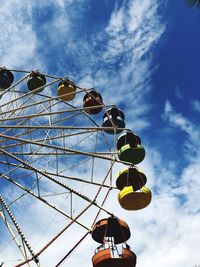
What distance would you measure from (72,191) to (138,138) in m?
4.95

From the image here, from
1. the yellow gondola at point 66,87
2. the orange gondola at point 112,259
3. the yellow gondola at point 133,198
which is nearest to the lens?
the orange gondola at point 112,259

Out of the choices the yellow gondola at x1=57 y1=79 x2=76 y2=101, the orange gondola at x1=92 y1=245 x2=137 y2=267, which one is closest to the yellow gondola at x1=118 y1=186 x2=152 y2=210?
the orange gondola at x1=92 y1=245 x2=137 y2=267

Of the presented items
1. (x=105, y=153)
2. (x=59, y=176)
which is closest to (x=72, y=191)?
(x=59, y=176)

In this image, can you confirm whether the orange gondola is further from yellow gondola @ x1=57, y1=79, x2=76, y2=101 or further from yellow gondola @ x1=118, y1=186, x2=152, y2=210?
yellow gondola @ x1=57, y1=79, x2=76, y2=101

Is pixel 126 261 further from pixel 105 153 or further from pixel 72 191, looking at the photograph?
pixel 105 153

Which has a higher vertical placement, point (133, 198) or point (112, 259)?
point (133, 198)

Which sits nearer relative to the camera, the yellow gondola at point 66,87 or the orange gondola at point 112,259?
the orange gondola at point 112,259

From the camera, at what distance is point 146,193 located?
1281 cm

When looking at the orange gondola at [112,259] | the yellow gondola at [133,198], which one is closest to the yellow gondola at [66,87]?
the yellow gondola at [133,198]

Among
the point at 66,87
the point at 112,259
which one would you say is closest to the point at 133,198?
the point at 112,259

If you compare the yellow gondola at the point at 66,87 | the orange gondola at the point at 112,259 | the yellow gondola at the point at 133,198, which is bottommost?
the orange gondola at the point at 112,259

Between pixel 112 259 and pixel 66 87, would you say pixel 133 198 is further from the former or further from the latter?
pixel 66 87

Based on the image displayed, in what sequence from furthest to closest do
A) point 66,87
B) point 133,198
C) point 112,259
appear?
point 66,87 < point 133,198 < point 112,259

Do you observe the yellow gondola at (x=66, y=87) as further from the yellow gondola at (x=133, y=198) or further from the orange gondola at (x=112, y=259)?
the orange gondola at (x=112, y=259)
